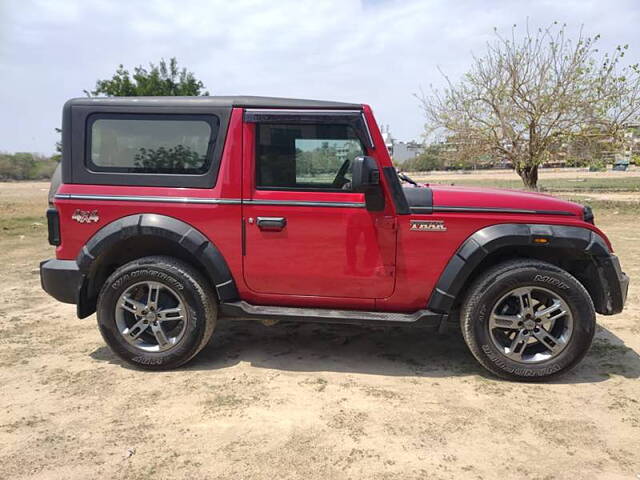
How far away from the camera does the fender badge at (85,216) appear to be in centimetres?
347

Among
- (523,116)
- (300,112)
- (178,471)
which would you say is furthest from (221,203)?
(523,116)

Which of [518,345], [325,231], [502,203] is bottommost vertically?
[518,345]

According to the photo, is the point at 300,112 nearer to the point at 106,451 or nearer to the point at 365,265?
the point at 365,265

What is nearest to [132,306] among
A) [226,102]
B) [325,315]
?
[325,315]

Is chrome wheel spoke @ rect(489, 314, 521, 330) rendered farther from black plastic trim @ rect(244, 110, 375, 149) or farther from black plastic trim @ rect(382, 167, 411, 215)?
black plastic trim @ rect(244, 110, 375, 149)

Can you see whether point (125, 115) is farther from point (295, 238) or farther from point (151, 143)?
point (295, 238)

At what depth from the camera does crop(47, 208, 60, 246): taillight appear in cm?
350

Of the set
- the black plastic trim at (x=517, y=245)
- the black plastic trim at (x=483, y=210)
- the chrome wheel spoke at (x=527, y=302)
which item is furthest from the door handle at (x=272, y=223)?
the chrome wheel spoke at (x=527, y=302)

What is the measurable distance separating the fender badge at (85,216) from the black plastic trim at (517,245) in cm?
261

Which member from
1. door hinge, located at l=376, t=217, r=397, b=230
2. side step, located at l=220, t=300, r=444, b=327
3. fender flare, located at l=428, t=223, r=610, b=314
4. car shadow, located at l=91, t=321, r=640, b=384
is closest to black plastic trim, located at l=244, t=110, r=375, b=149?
→ door hinge, located at l=376, t=217, r=397, b=230

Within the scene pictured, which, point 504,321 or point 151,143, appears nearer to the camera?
point 504,321

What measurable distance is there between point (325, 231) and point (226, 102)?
3.95 ft

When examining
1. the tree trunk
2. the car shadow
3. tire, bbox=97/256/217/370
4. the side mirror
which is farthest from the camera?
the tree trunk

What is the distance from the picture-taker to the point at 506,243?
3.24 metres
